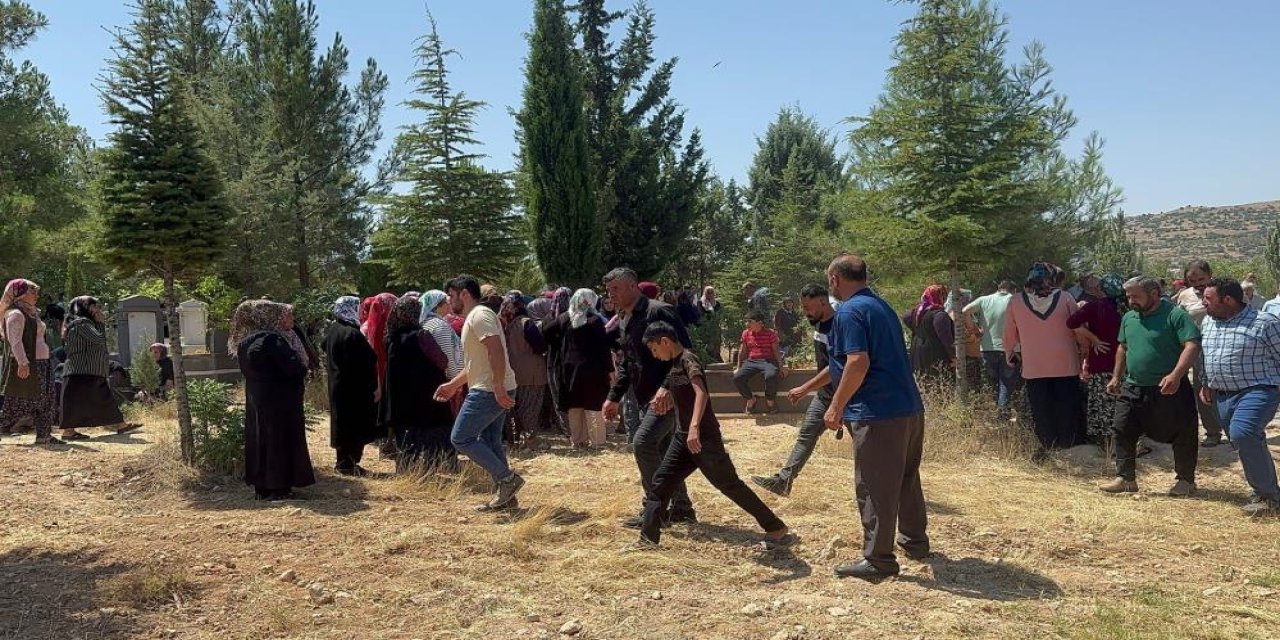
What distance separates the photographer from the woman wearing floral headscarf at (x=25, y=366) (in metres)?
9.34

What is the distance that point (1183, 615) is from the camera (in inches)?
180

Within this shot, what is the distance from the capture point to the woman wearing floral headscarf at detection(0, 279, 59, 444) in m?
9.34

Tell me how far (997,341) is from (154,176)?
309 inches

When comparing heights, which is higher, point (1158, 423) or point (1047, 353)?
point (1047, 353)

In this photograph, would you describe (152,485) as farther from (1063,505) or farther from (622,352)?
(1063,505)

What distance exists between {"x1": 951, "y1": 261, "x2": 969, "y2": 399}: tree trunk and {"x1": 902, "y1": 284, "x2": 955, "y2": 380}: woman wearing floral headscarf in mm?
188

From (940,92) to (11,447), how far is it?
10.3m

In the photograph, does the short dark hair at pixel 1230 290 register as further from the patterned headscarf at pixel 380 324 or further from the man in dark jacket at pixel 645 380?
the patterned headscarf at pixel 380 324

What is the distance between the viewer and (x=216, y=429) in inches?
316

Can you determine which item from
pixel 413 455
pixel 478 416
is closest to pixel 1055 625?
pixel 478 416

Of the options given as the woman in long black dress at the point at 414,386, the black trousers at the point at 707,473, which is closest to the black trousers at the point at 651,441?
the black trousers at the point at 707,473

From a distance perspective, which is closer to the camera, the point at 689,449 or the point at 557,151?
the point at 689,449

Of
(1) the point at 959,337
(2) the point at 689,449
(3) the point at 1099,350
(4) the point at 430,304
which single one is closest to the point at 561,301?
(4) the point at 430,304

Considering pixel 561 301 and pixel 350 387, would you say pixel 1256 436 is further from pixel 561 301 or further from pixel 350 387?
pixel 350 387
